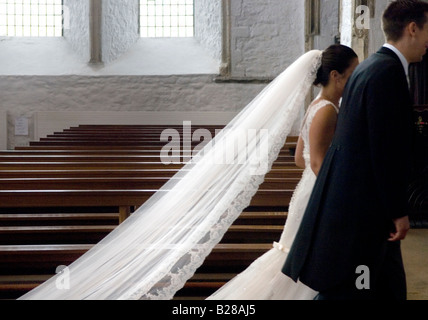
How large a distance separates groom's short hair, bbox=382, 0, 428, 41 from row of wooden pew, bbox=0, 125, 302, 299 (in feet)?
3.75

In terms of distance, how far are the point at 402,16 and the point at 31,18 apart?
8.38 m

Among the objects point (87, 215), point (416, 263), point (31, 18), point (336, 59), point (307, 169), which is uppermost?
point (31, 18)

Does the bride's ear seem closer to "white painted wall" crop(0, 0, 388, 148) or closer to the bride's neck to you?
the bride's neck

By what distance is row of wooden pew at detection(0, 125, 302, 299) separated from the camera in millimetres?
2529

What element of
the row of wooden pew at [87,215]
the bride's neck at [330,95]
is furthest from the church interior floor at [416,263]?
the bride's neck at [330,95]

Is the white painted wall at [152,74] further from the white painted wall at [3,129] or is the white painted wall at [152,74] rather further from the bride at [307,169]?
the bride at [307,169]

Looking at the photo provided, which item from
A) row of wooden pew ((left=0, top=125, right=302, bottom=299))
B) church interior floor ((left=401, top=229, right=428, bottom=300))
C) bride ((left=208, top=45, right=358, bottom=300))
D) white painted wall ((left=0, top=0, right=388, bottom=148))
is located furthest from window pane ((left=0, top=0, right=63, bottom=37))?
bride ((left=208, top=45, right=358, bottom=300))

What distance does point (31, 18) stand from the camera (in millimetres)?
9266

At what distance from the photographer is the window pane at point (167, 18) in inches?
373

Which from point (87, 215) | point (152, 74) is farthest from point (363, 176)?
point (152, 74)

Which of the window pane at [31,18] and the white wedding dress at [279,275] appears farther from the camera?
the window pane at [31,18]

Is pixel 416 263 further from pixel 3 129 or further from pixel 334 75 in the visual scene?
pixel 3 129

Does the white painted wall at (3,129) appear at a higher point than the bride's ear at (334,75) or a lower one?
lower

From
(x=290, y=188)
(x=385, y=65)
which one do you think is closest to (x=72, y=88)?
(x=290, y=188)
